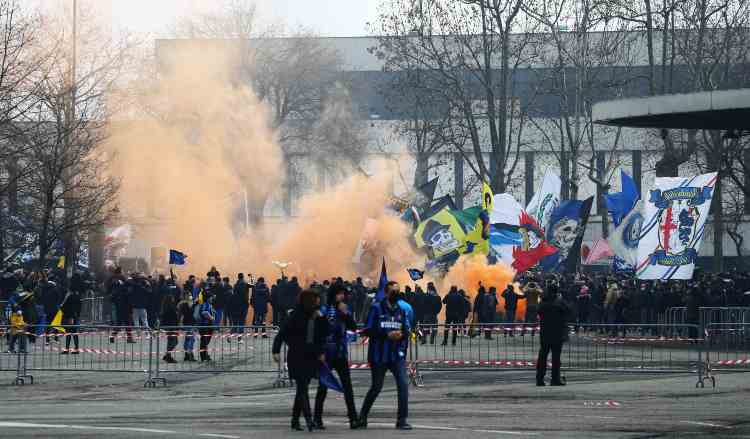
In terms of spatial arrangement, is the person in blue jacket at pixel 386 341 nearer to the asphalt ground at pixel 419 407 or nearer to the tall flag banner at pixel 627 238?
the asphalt ground at pixel 419 407

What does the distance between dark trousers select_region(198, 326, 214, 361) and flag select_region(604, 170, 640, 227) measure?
18532mm

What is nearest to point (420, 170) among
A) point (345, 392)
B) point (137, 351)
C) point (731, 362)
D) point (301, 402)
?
point (137, 351)

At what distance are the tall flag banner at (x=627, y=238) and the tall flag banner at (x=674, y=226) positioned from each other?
9.24 metres

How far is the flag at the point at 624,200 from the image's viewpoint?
42594 mm

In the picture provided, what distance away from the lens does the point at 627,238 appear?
4031 cm

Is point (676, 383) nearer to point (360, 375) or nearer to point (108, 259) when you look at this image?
point (360, 375)

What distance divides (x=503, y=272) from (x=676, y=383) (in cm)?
2019

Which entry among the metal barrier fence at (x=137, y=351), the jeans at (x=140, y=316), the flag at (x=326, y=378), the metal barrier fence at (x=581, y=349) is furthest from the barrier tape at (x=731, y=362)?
the jeans at (x=140, y=316)

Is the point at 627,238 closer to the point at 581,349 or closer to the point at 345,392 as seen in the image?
the point at 581,349

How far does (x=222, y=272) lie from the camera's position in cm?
5334

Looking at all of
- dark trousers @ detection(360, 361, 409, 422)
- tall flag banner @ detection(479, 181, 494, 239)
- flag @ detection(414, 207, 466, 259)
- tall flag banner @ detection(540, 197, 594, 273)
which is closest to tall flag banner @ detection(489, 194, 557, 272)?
tall flag banner @ detection(479, 181, 494, 239)

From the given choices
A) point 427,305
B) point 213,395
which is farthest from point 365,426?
point 427,305

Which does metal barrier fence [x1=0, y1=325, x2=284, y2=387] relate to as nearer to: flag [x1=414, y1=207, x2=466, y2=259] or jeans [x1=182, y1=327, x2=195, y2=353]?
jeans [x1=182, y1=327, x2=195, y2=353]

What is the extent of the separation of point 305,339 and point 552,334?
6825 mm
